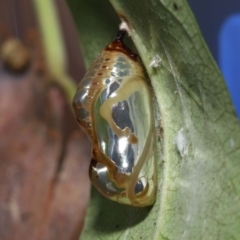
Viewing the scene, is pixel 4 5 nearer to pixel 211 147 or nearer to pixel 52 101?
pixel 52 101

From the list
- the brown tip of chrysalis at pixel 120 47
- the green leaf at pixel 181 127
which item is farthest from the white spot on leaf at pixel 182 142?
the brown tip of chrysalis at pixel 120 47

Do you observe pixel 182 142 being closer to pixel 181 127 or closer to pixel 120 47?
pixel 181 127

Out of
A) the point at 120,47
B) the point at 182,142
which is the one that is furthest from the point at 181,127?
the point at 120,47

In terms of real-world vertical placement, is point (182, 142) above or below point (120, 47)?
below

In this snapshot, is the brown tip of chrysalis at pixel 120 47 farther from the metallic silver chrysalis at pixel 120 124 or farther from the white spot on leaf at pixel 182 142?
the white spot on leaf at pixel 182 142

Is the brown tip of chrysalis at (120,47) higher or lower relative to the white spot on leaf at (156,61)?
higher

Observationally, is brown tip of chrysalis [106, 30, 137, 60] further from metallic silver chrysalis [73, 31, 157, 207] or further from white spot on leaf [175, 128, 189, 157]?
white spot on leaf [175, 128, 189, 157]

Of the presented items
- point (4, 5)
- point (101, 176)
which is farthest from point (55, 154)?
point (101, 176)
